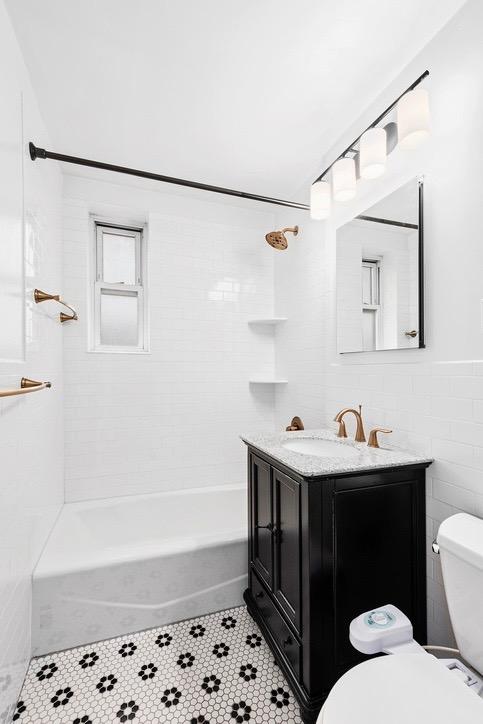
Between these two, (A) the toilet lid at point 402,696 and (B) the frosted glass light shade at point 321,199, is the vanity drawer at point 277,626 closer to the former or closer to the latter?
(A) the toilet lid at point 402,696

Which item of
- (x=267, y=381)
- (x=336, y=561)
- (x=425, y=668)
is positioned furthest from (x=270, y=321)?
(x=425, y=668)

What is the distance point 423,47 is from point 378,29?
208 millimetres

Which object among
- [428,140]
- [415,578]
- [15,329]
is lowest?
[415,578]

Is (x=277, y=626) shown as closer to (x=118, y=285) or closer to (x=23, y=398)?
(x=23, y=398)

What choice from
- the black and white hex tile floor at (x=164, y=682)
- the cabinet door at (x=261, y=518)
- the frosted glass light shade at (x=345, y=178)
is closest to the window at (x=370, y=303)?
the frosted glass light shade at (x=345, y=178)

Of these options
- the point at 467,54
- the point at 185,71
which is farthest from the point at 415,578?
the point at 185,71

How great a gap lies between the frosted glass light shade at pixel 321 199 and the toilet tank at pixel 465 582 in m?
1.53

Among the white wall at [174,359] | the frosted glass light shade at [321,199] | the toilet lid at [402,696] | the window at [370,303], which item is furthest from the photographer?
the white wall at [174,359]

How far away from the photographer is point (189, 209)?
2.61m

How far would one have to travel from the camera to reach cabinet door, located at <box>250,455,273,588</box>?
1.53 metres

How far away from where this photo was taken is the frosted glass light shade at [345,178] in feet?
5.39

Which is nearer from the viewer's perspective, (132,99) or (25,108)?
(25,108)

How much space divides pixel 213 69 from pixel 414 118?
2.91ft

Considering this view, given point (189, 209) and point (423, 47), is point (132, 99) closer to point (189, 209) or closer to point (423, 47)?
point (189, 209)
